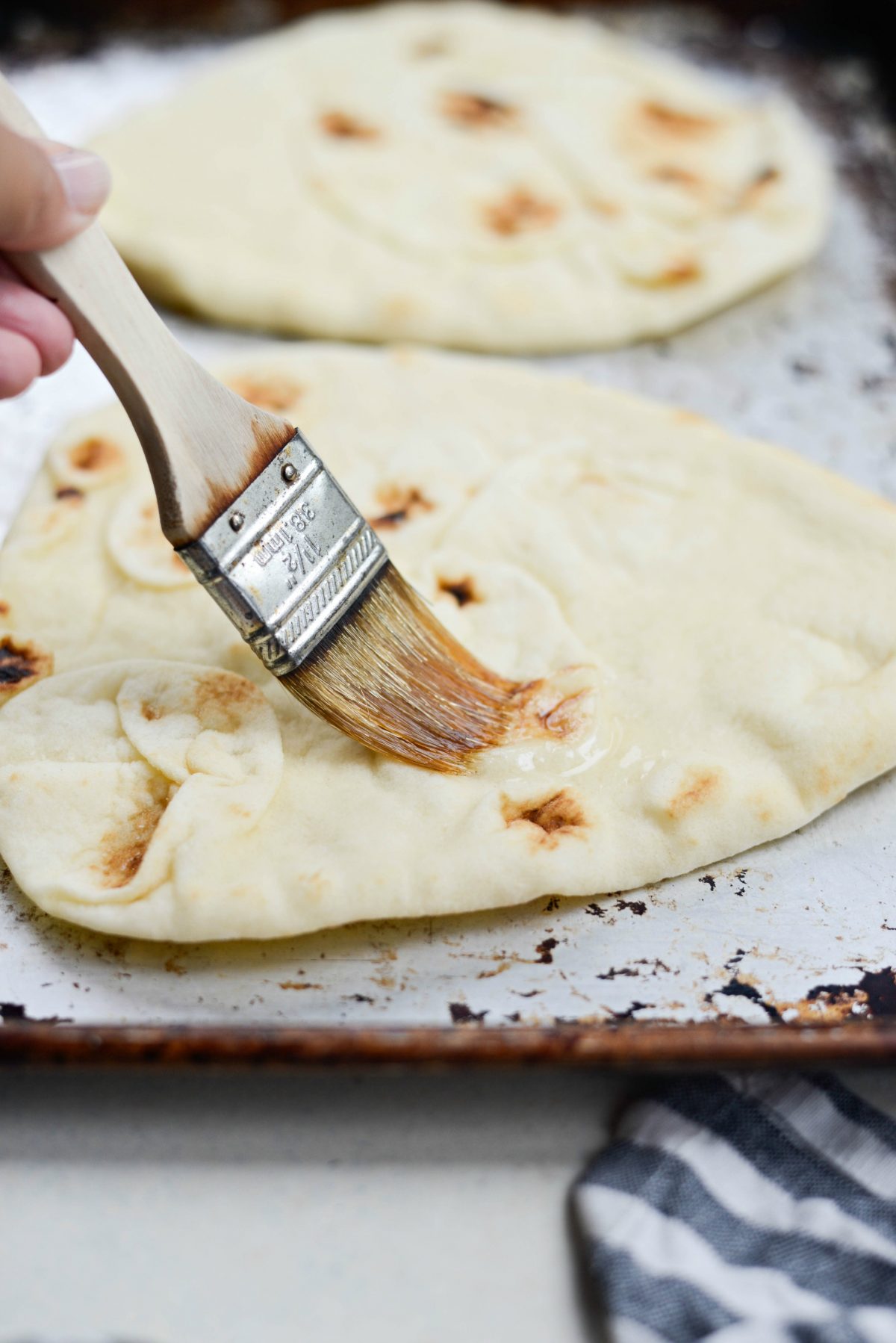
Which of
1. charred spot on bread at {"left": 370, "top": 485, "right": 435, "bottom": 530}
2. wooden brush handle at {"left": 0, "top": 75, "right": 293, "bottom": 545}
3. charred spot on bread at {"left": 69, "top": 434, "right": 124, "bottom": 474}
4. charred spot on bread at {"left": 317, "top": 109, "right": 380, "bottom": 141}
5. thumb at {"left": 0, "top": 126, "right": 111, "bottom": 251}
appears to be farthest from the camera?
charred spot on bread at {"left": 317, "top": 109, "right": 380, "bottom": 141}

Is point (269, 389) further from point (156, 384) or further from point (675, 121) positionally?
point (675, 121)

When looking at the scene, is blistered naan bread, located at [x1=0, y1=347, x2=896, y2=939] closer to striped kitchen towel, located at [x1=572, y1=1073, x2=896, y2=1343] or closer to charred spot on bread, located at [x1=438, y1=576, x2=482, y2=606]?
charred spot on bread, located at [x1=438, y1=576, x2=482, y2=606]

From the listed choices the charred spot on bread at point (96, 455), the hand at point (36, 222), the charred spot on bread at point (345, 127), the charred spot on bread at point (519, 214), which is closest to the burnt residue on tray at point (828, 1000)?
the hand at point (36, 222)

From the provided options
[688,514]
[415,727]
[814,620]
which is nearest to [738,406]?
[688,514]

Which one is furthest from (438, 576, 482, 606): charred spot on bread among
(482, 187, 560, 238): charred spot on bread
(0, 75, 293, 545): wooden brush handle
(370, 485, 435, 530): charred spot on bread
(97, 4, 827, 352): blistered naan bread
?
(482, 187, 560, 238): charred spot on bread

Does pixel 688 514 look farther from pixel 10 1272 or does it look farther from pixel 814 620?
pixel 10 1272

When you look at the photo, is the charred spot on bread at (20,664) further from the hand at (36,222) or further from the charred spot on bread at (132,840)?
the hand at (36,222)

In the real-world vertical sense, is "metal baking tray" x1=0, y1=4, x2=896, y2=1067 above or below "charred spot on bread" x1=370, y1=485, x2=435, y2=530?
below
